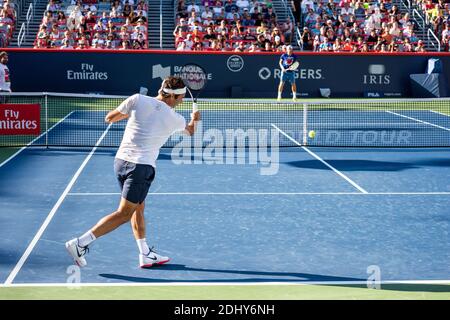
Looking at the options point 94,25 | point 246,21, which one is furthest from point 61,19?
point 246,21

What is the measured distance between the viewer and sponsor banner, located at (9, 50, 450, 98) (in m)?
28.6

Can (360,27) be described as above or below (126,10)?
below

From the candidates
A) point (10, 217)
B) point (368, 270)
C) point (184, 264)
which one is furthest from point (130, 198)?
point (10, 217)

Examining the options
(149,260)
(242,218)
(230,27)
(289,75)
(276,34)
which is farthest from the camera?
(230,27)

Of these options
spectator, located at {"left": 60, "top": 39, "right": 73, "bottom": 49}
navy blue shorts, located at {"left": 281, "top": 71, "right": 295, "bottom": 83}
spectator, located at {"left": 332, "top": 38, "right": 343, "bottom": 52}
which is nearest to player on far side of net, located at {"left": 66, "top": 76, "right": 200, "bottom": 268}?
navy blue shorts, located at {"left": 281, "top": 71, "right": 295, "bottom": 83}

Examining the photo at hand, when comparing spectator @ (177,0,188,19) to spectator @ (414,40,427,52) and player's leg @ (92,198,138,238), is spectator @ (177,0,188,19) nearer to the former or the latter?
spectator @ (414,40,427,52)

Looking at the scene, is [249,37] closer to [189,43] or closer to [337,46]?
[189,43]

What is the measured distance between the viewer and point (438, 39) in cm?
3347

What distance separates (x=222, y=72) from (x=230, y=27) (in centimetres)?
306

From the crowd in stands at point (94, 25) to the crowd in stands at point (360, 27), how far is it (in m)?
6.91

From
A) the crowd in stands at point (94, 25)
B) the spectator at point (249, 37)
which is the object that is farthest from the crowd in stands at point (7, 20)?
the spectator at point (249, 37)

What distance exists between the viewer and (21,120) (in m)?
17.2

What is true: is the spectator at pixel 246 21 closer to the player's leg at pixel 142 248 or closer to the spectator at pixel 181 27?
the spectator at pixel 181 27
